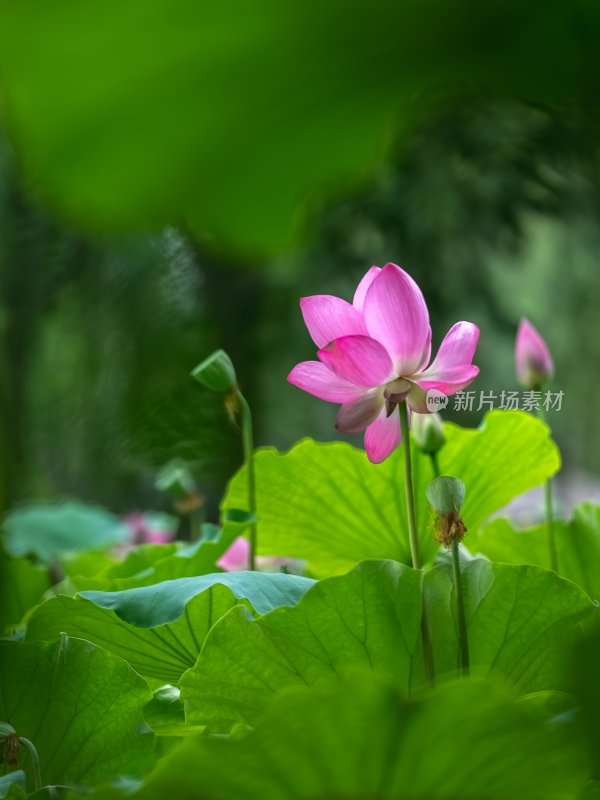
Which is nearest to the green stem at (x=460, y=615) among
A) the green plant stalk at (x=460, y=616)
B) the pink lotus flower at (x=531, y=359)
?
the green plant stalk at (x=460, y=616)

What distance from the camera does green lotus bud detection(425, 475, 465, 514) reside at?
0.31 metres

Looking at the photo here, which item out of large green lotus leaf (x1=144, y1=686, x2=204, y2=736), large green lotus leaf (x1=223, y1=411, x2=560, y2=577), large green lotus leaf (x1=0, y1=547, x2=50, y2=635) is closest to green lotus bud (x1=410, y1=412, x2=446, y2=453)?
large green lotus leaf (x1=223, y1=411, x2=560, y2=577)

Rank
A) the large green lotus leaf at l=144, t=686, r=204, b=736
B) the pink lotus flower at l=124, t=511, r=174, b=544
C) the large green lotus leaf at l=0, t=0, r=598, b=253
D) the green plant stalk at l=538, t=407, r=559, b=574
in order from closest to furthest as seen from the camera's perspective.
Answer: the large green lotus leaf at l=0, t=0, r=598, b=253 → the large green lotus leaf at l=144, t=686, r=204, b=736 → the green plant stalk at l=538, t=407, r=559, b=574 → the pink lotus flower at l=124, t=511, r=174, b=544

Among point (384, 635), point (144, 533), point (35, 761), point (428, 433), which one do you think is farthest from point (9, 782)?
point (144, 533)

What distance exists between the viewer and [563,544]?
0.50 metres

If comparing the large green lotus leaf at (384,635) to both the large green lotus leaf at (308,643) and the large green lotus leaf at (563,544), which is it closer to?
the large green lotus leaf at (308,643)

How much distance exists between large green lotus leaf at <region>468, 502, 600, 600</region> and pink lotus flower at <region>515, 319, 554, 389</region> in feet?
0.25

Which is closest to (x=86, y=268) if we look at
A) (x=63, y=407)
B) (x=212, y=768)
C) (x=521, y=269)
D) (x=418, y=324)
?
(x=63, y=407)

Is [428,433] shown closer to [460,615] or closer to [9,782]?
[460,615]

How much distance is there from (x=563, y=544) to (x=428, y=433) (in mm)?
136

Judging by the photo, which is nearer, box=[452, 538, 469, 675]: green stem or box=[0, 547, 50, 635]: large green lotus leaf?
box=[452, 538, 469, 675]: green stem

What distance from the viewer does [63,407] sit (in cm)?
121

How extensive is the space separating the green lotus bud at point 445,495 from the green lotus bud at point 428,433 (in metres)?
0.10

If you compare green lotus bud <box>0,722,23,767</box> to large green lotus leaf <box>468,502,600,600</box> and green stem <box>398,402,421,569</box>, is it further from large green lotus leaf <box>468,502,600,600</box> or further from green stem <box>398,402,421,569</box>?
large green lotus leaf <box>468,502,600,600</box>
